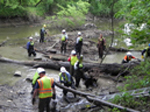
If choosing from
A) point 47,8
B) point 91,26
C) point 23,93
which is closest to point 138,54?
point 23,93

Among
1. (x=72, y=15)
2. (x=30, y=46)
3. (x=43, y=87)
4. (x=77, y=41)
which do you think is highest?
(x=72, y=15)

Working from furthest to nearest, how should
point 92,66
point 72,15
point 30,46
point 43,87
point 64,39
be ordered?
point 72,15, point 64,39, point 30,46, point 92,66, point 43,87

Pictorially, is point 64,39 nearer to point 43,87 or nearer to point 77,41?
point 77,41

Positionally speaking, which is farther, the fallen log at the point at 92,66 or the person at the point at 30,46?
the person at the point at 30,46

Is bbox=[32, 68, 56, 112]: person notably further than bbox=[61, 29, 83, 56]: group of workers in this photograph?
No

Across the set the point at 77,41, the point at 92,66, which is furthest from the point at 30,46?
the point at 92,66

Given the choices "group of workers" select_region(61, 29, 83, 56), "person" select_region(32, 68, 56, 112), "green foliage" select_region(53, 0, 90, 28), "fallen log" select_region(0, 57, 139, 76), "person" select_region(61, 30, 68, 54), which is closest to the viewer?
"person" select_region(32, 68, 56, 112)

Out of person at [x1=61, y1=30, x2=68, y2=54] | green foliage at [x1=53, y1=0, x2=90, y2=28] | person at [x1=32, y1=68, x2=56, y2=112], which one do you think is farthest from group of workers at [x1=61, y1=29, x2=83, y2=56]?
green foliage at [x1=53, y1=0, x2=90, y2=28]

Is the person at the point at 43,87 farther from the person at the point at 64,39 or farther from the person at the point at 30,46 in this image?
the person at the point at 64,39

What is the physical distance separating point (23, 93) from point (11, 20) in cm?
→ 2823

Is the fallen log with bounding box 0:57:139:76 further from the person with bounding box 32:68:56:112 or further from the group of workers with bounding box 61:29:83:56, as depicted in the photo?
the person with bounding box 32:68:56:112

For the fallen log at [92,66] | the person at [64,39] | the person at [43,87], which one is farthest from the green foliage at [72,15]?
the person at [43,87]

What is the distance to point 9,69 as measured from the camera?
38.8 ft

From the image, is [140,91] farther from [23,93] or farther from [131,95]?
[23,93]
